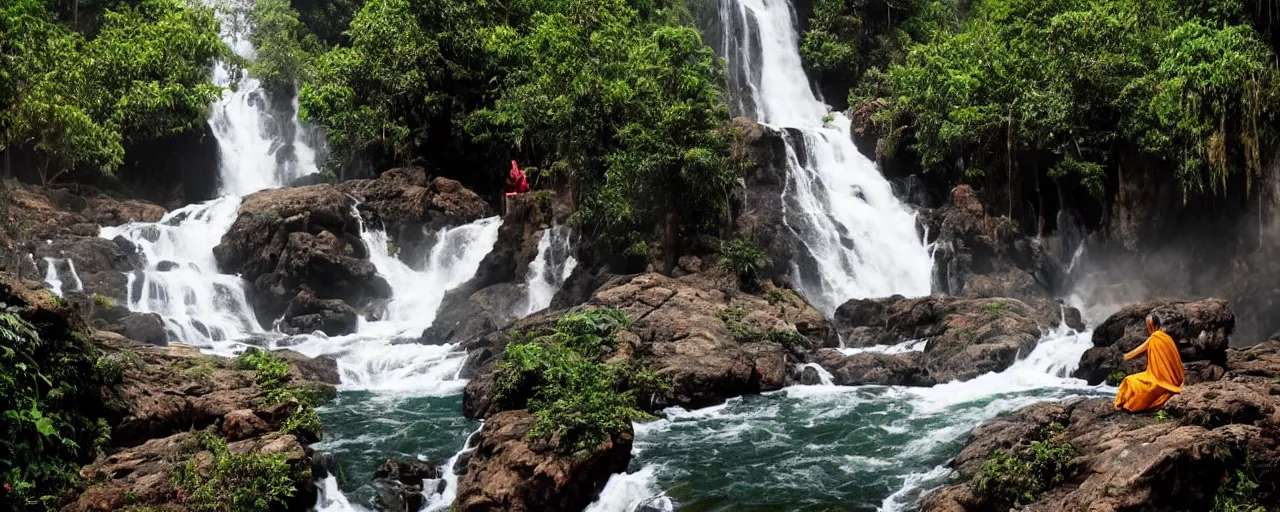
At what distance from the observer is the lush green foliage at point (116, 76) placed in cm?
2309

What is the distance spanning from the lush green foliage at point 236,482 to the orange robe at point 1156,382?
9475 millimetres

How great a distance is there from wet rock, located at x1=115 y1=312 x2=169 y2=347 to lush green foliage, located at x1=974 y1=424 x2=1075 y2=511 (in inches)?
701

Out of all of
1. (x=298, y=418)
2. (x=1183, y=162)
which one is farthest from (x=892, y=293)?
(x=298, y=418)

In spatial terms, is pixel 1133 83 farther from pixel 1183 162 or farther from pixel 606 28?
pixel 606 28

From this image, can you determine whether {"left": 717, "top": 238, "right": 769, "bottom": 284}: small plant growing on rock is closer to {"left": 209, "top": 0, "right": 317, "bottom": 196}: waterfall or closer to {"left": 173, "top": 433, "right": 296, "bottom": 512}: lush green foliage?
{"left": 173, "top": 433, "right": 296, "bottom": 512}: lush green foliage

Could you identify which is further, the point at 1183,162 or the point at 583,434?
the point at 1183,162

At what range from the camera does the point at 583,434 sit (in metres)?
12.2

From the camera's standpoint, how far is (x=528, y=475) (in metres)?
11.6

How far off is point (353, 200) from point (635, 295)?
11.6 meters

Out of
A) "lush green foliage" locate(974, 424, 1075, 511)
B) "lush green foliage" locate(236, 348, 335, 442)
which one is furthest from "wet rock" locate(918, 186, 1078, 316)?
"lush green foliage" locate(236, 348, 335, 442)

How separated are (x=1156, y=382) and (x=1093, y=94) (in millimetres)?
16976

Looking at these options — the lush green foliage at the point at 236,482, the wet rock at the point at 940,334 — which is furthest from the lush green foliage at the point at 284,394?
the wet rock at the point at 940,334

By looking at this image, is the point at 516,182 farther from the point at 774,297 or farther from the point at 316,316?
the point at 774,297

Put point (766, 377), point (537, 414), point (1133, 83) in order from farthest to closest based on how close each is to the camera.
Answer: point (1133, 83) → point (766, 377) → point (537, 414)
